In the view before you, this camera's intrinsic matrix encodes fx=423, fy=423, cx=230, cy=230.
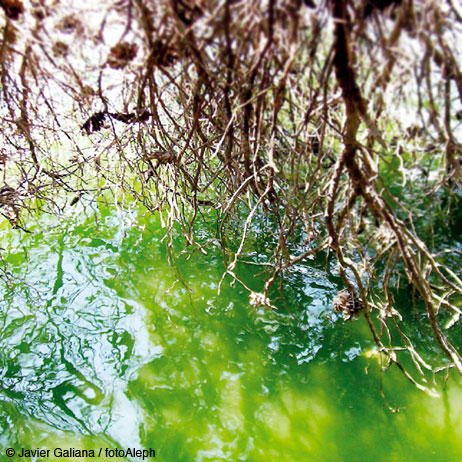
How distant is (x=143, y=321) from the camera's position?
8.10 ft

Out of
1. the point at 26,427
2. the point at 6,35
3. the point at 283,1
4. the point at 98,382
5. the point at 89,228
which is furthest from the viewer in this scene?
the point at 89,228

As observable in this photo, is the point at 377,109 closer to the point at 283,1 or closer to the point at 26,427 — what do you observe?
the point at 283,1

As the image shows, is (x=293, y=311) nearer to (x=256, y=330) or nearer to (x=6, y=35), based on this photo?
(x=256, y=330)

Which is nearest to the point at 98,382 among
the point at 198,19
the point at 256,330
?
the point at 256,330

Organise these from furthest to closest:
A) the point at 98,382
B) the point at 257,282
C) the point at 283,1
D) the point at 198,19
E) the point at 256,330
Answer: the point at 257,282
the point at 256,330
the point at 98,382
the point at 198,19
the point at 283,1

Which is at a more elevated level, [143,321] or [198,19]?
[198,19]

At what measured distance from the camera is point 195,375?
219 centimetres

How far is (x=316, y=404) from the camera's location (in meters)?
2.06

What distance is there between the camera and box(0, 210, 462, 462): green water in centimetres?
192

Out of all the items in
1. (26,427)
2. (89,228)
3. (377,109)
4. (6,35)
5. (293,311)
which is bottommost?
(26,427)

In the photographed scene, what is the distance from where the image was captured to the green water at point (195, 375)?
75.7 inches

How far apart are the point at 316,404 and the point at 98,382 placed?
3.61ft

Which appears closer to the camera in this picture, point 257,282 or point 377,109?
point 377,109

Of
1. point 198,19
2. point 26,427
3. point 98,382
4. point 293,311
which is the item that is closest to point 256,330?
point 293,311
